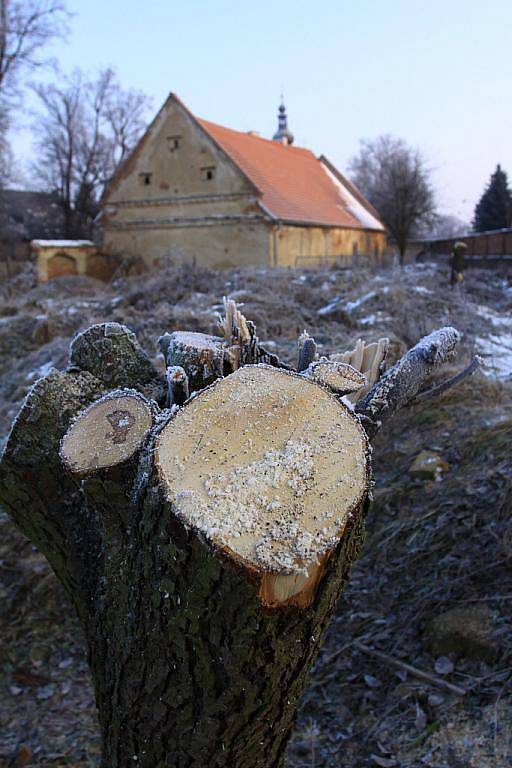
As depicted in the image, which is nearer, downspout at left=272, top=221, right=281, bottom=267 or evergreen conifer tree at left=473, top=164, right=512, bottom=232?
downspout at left=272, top=221, right=281, bottom=267

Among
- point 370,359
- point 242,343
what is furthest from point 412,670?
point 242,343

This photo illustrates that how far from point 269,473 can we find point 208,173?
20.3m

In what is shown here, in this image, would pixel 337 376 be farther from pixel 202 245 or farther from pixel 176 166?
pixel 176 166

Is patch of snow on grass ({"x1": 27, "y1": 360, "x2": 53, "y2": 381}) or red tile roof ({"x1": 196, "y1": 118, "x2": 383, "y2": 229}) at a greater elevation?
red tile roof ({"x1": 196, "y1": 118, "x2": 383, "y2": 229})

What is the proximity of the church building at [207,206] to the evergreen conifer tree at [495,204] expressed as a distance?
A: 735 inches

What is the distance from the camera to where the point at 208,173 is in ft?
66.1

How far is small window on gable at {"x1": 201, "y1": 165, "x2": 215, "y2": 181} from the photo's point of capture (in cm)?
2008

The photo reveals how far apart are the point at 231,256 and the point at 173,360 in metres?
18.6

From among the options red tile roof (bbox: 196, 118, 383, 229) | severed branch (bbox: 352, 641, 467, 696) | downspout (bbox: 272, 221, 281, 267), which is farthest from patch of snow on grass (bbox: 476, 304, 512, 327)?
red tile roof (bbox: 196, 118, 383, 229)

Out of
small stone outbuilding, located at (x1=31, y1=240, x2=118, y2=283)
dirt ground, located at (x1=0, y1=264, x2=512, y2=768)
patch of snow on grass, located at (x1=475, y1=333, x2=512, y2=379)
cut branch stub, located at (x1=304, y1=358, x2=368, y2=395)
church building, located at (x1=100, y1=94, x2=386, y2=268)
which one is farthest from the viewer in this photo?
→ small stone outbuilding, located at (x1=31, y1=240, x2=118, y2=283)

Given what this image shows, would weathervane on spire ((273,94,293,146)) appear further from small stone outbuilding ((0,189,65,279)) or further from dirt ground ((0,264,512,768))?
dirt ground ((0,264,512,768))


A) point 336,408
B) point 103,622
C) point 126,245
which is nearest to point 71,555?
point 103,622

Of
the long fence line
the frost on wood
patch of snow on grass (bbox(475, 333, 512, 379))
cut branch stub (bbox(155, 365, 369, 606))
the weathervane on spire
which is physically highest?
the weathervane on spire

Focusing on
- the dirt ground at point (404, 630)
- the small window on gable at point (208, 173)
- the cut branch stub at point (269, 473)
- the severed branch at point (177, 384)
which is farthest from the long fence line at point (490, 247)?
the cut branch stub at point (269, 473)
